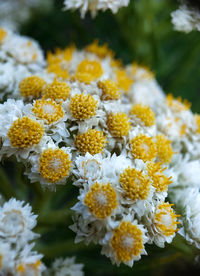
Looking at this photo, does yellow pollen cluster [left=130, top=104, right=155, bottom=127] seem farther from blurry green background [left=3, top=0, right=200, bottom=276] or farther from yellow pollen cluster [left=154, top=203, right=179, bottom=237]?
blurry green background [left=3, top=0, right=200, bottom=276]

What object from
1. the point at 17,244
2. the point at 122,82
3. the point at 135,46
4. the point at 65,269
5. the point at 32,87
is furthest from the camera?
the point at 135,46

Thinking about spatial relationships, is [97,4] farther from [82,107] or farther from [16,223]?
[16,223]

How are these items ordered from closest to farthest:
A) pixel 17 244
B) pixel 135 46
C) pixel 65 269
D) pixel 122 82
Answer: pixel 17 244 < pixel 65 269 < pixel 122 82 < pixel 135 46

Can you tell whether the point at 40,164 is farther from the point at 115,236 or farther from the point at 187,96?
the point at 187,96

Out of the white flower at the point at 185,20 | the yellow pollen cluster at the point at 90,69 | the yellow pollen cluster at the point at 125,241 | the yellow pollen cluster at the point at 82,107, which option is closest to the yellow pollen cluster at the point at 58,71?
the yellow pollen cluster at the point at 90,69

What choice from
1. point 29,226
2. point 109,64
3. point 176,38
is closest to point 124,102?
point 109,64

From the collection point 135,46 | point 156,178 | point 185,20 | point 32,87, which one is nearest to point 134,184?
point 156,178

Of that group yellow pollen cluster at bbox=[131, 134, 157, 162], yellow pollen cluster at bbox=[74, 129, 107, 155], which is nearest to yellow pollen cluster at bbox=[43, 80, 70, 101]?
yellow pollen cluster at bbox=[74, 129, 107, 155]
